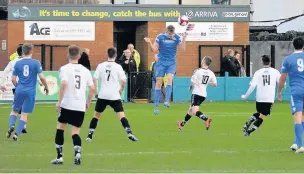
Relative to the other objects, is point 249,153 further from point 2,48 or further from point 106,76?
point 2,48

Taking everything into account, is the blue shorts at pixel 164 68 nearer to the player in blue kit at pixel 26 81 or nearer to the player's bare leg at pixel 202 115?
the player's bare leg at pixel 202 115

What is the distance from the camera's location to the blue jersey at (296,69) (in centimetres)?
1705

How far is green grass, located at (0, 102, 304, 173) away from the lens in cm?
1499

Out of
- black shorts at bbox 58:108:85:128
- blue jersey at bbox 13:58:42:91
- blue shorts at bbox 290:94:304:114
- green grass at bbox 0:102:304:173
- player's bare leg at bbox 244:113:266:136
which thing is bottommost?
green grass at bbox 0:102:304:173

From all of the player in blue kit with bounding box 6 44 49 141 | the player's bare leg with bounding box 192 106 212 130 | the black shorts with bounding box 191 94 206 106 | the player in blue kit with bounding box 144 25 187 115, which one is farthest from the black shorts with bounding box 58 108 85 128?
the player in blue kit with bounding box 144 25 187 115

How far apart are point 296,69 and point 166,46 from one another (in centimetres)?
848

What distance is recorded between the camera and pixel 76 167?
14.8 meters

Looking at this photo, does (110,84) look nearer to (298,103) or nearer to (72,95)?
(72,95)

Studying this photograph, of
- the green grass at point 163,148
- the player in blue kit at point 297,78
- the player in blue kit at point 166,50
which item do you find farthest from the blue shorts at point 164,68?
the player in blue kit at point 297,78

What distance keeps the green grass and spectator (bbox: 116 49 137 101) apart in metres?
9.35

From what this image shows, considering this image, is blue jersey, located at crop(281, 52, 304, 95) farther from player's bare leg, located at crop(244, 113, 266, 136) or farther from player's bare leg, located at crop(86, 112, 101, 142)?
player's bare leg, located at crop(86, 112, 101, 142)

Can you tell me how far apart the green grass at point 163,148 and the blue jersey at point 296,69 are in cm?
118

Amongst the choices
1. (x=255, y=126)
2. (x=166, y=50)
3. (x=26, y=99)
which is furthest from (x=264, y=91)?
(x=26, y=99)

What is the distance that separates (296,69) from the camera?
671 inches
